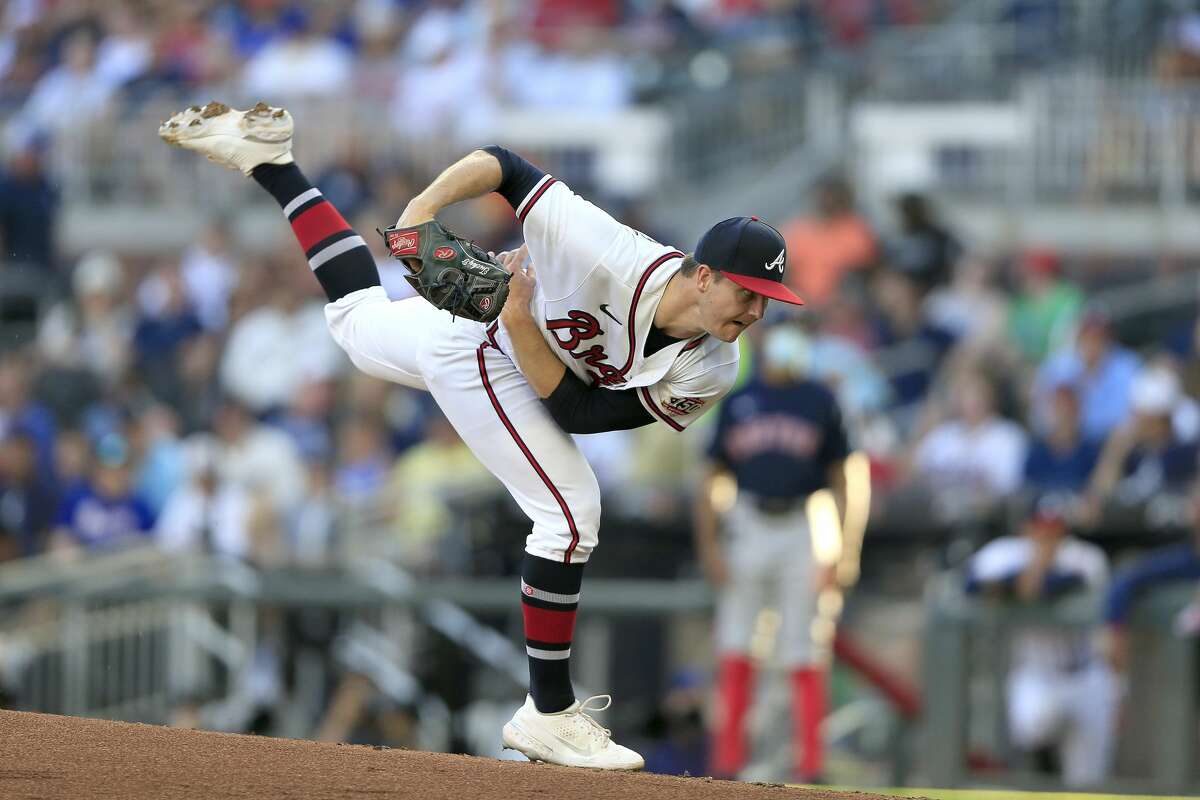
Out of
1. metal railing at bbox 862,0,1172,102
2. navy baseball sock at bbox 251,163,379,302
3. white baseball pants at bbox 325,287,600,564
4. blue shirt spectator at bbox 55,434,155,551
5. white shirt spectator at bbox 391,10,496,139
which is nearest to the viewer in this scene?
white baseball pants at bbox 325,287,600,564

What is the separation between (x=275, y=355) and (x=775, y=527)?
15.2ft

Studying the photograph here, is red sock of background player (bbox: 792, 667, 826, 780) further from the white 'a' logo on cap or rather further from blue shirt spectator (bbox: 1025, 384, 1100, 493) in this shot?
the white 'a' logo on cap

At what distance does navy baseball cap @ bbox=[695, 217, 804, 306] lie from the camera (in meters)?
5.29

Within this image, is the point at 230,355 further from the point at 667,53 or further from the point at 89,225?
the point at 667,53

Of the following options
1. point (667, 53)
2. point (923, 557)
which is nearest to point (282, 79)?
point (667, 53)

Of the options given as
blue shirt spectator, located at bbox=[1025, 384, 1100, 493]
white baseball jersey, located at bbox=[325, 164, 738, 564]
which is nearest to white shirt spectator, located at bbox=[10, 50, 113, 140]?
blue shirt spectator, located at bbox=[1025, 384, 1100, 493]

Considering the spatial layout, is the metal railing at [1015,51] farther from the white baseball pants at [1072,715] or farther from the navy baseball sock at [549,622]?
the navy baseball sock at [549,622]

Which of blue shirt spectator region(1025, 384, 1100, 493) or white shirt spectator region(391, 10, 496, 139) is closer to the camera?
blue shirt spectator region(1025, 384, 1100, 493)

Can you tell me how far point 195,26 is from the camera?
1641 cm

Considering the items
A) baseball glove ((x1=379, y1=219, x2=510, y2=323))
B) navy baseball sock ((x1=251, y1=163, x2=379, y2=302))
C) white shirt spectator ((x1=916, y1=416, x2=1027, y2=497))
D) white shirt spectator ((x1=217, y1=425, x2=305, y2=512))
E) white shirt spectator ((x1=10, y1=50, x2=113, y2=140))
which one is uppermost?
baseball glove ((x1=379, y1=219, x2=510, y2=323))

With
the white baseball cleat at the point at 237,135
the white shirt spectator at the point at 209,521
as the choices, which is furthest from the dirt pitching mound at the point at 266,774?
the white shirt spectator at the point at 209,521

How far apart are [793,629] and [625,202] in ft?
15.6

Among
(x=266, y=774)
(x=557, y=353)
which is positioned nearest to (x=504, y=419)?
(x=557, y=353)

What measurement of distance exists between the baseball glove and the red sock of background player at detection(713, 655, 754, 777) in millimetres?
3895
